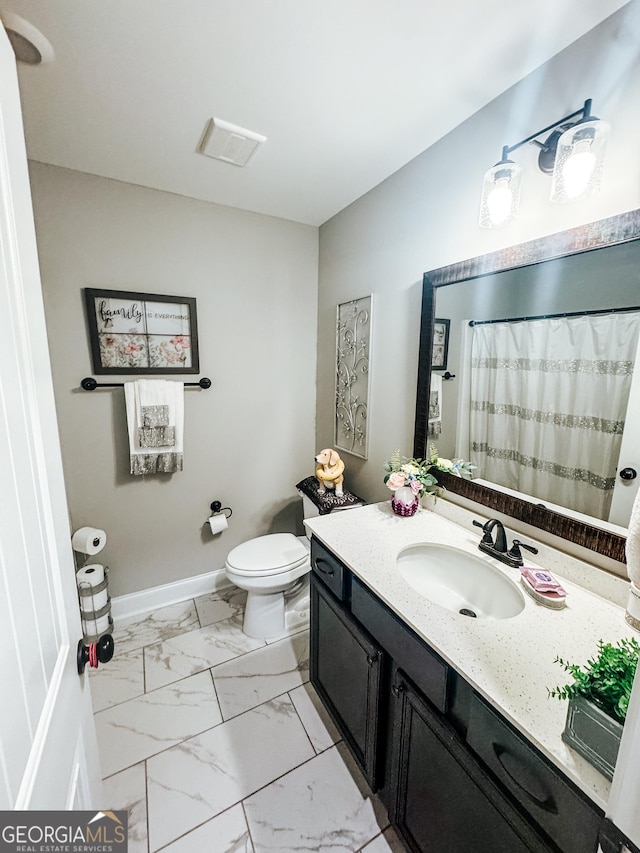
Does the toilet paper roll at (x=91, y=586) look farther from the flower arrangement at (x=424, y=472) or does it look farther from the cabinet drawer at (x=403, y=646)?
the flower arrangement at (x=424, y=472)

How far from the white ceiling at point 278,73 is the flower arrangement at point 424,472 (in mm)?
1302

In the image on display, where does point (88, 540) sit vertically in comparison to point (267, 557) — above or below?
above

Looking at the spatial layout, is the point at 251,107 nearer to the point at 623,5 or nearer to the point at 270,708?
the point at 623,5

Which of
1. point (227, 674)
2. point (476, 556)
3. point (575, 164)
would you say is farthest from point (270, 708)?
point (575, 164)

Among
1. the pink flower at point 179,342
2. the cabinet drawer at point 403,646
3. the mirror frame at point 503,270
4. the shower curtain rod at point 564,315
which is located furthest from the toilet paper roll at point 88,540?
the shower curtain rod at point 564,315

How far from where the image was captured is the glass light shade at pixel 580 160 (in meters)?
0.89

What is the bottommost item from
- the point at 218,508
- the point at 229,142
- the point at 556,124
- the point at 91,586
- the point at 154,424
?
the point at 91,586

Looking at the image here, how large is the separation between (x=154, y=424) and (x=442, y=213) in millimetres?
1734

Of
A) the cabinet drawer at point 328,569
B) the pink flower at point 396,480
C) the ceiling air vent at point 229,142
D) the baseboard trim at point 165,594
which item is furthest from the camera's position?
the baseboard trim at point 165,594

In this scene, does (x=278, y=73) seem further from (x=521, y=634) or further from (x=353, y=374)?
(x=521, y=634)

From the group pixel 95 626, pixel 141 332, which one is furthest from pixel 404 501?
pixel 95 626

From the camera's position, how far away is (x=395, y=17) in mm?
932

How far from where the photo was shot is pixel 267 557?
6.20 ft

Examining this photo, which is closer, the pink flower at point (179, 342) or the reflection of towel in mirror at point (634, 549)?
the reflection of towel in mirror at point (634, 549)
